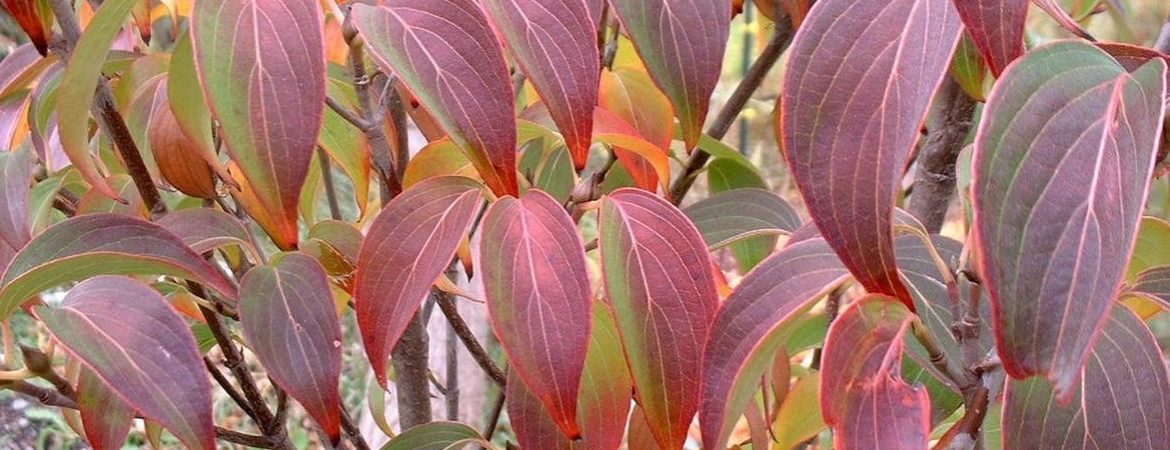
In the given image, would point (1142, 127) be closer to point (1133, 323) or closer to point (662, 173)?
point (1133, 323)

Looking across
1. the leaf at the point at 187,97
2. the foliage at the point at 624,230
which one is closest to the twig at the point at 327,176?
the foliage at the point at 624,230

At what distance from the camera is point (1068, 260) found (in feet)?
0.93

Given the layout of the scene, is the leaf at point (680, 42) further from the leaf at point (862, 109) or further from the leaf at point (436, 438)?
the leaf at point (436, 438)

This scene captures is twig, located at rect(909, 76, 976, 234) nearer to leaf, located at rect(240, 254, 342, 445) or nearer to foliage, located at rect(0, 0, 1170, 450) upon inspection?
foliage, located at rect(0, 0, 1170, 450)

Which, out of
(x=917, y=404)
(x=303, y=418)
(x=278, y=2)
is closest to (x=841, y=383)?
(x=917, y=404)

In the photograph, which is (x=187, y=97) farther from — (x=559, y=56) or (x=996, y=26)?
(x=996, y=26)

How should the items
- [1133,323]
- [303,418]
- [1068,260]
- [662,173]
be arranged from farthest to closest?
[303,418] < [662,173] < [1133,323] < [1068,260]

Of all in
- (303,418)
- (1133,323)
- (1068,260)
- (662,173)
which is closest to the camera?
(1068,260)

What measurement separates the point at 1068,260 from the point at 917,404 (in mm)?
104

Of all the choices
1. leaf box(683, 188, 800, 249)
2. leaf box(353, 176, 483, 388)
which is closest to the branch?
leaf box(683, 188, 800, 249)

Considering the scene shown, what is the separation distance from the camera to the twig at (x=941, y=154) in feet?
2.44

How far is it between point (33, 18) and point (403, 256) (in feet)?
0.66

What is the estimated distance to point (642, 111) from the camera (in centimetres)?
67

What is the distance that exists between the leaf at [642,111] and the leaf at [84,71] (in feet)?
1.02
